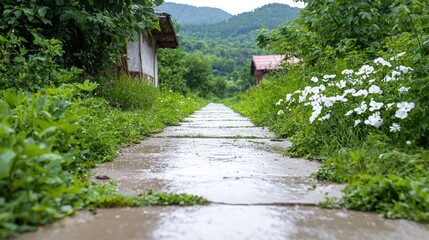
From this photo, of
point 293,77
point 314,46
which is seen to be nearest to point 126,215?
point 314,46

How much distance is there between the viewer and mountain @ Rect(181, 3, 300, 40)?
5622cm

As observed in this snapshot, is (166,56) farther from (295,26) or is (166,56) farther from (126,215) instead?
(126,215)

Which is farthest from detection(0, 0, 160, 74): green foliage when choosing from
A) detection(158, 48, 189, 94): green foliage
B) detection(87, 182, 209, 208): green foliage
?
detection(158, 48, 189, 94): green foliage

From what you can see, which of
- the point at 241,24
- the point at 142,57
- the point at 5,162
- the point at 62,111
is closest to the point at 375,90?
the point at 62,111

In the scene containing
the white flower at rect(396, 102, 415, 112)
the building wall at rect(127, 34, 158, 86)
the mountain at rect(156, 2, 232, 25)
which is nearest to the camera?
the white flower at rect(396, 102, 415, 112)

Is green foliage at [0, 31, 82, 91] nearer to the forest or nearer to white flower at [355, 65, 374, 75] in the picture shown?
the forest

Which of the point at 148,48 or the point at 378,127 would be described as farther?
the point at 148,48

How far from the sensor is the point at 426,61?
8.39 ft

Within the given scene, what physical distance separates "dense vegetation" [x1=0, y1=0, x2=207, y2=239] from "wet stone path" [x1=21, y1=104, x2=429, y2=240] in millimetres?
100

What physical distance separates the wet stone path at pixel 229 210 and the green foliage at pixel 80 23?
8.57 ft

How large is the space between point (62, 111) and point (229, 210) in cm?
129

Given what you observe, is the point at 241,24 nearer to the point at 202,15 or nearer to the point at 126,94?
the point at 202,15

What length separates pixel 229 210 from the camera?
1.49m

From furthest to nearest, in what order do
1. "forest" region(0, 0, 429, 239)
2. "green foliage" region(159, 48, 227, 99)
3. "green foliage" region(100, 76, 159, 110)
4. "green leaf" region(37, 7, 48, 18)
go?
"green foliage" region(159, 48, 227, 99) < "green foliage" region(100, 76, 159, 110) < "green leaf" region(37, 7, 48, 18) < "forest" region(0, 0, 429, 239)
